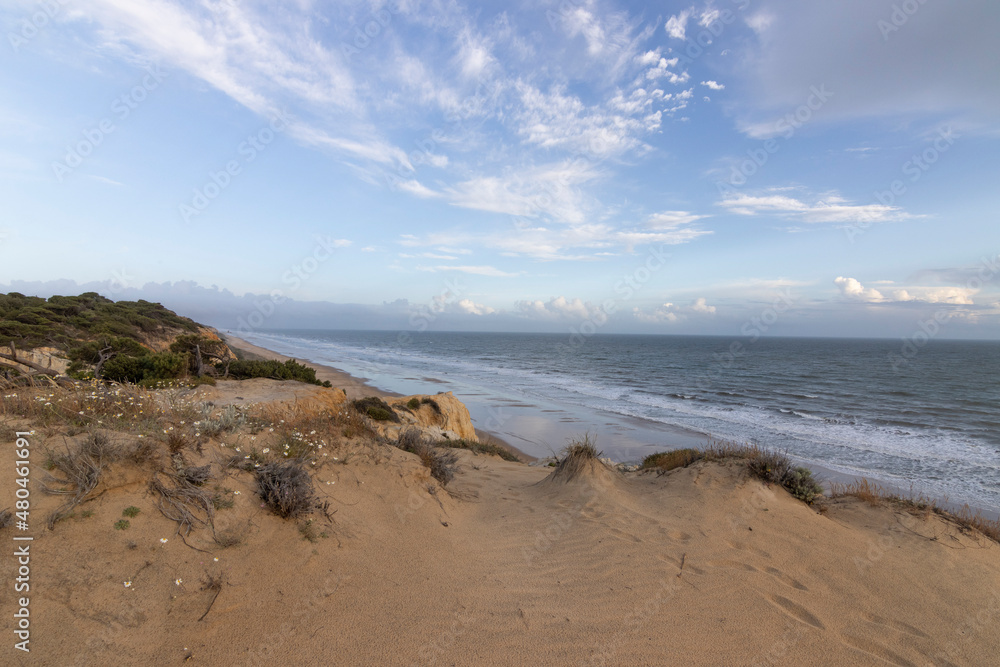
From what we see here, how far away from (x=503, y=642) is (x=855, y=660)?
122 inches

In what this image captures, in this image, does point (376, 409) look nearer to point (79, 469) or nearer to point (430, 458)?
point (430, 458)

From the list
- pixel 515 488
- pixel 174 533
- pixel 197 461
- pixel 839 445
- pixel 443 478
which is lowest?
pixel 839 445

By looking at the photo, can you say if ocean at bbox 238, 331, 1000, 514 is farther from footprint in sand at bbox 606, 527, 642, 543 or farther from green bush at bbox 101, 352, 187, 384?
green bush at bbox 101, 352, 187, 384

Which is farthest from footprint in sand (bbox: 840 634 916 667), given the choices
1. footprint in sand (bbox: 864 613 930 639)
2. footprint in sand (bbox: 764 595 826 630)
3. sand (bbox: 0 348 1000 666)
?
footprint in sand (bbox: 864 613 930 639)

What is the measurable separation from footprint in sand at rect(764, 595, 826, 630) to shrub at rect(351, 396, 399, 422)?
10.6 metres

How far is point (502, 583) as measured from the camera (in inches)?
188

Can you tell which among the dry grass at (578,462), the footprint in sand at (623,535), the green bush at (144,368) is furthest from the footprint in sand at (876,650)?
the green bush at (144,368)

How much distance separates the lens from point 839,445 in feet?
60.0

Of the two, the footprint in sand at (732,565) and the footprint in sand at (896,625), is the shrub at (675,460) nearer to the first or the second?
the footprint in sand at (732,565)

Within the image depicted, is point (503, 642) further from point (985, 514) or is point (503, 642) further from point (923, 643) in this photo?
point (985, 514)

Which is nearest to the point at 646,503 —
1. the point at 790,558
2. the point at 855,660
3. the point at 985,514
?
the point at 790,558

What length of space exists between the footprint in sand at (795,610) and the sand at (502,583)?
0.02 metres

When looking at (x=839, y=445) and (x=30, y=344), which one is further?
(x=839, y=445)

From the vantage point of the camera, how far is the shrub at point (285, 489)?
4.82 metres
